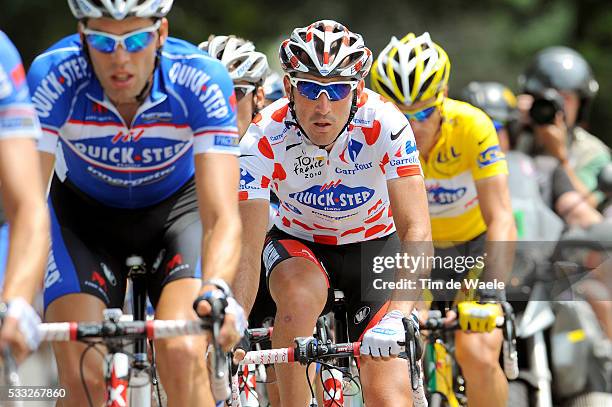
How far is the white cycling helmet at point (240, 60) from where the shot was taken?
28.2 ft

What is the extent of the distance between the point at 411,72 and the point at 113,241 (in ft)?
9.55

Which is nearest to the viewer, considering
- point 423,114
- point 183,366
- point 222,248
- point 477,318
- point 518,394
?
point 222,248

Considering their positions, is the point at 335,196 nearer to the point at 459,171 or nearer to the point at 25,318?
the point at 459,171

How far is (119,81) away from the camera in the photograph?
6160mm

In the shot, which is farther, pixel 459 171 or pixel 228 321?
pixel 459 171

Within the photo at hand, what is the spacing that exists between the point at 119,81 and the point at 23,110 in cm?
73

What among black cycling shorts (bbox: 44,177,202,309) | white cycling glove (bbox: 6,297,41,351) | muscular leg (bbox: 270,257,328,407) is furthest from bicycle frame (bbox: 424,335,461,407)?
white cycling glove (bbox: 6,297,41,351)

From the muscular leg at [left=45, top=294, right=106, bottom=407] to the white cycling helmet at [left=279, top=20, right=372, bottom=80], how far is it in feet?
5.38

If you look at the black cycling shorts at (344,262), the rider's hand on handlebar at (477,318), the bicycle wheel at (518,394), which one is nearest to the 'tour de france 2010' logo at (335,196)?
the black cycling shorts at (344,262)

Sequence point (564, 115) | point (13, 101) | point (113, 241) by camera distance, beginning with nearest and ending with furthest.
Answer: point (13, 101) → point (113, 241) → point (564, 115)

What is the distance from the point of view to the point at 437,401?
29.4 ft

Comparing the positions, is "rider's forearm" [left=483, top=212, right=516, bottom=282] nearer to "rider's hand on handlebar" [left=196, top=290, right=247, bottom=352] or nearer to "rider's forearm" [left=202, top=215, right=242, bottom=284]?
"rider's forearm" [left=202, top=215, right=242, bottom=284]

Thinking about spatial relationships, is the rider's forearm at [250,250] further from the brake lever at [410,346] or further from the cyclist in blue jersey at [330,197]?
the brake lever at [410,346]

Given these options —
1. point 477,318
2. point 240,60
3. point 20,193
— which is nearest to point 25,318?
point 20,193
